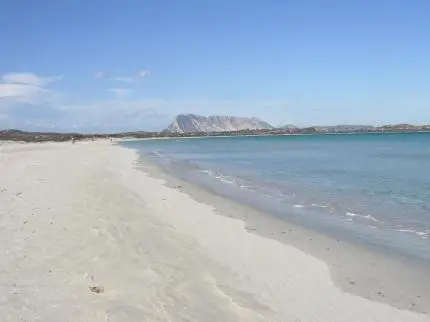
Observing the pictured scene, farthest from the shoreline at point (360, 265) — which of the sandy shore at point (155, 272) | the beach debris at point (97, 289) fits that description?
the beach debris at point (97, 289)

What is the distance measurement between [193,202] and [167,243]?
676 centimetres

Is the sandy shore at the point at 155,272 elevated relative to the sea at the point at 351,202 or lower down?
elevated

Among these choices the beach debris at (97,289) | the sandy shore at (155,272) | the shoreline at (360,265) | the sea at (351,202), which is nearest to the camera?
the sandy shore at (155,272)

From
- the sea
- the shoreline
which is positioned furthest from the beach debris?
the sea

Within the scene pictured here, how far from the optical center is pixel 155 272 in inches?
331

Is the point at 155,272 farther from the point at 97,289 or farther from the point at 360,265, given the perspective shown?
the point at 360,265

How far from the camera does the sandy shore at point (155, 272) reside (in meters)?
6.59

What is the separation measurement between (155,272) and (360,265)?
405 cm

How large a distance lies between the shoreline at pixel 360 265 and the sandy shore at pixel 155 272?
271 millimetres

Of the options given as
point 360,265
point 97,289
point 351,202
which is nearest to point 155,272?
point 97,289

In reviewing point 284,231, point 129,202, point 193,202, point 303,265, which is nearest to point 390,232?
point 284,231

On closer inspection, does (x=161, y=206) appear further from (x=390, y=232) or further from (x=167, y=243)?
(x=390, y=232)

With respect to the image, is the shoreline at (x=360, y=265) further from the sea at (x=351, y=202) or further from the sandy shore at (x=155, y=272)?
the sea at (x=351, y=202)

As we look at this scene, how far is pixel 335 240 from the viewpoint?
37.9 ft
